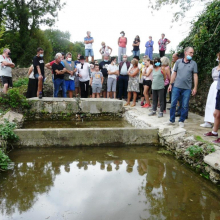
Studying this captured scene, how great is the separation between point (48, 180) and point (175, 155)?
2.29 metres

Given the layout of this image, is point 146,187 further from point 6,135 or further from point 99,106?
point 99,106

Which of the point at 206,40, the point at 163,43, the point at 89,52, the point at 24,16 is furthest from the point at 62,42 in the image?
the point at 206,40

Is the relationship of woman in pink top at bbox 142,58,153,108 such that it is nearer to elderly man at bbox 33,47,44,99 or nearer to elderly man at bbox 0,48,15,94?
elderly man at bbox 33,47,44,99

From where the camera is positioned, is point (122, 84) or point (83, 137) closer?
point (83, 137)

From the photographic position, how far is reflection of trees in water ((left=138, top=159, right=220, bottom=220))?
2.59 meters

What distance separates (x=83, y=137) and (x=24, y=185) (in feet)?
5.93

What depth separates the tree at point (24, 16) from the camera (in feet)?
67.7

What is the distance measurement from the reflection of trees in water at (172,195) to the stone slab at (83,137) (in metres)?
1.12

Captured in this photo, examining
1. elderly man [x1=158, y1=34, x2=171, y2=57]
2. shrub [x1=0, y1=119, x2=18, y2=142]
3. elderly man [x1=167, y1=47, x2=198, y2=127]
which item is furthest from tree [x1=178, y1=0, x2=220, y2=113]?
shrub [x1=0, y1=119, x2=18, y2=142]

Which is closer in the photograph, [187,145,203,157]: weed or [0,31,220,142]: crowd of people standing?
[187,145,203,157]: weed

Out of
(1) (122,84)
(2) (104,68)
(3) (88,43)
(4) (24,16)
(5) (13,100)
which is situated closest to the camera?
(5) (13,100)

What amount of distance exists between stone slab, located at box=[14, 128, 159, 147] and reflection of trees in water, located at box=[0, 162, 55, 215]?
2.78ft

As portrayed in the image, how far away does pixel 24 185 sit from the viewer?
316 cm

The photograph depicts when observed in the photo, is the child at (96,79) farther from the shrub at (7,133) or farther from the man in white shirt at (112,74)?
the shrub at (7,133)
